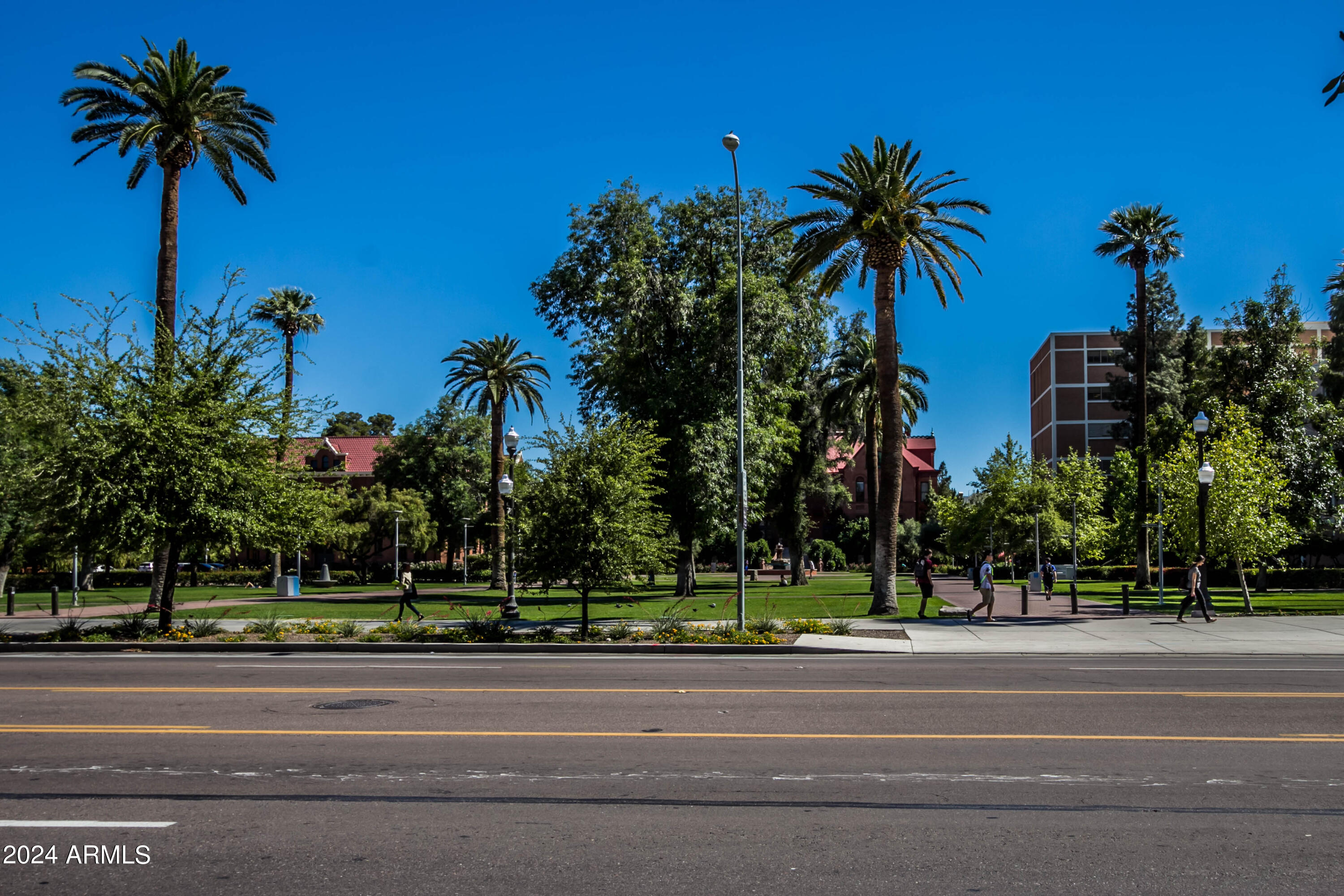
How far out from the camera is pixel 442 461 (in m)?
73.2

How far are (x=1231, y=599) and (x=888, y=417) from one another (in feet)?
58.6

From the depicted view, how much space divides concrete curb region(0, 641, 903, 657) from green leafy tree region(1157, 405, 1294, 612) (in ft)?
55.5

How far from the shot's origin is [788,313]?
36188 millimetres

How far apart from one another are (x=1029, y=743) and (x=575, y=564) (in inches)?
479

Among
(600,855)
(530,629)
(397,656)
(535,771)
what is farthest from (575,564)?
(600,855)

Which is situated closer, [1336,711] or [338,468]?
[1336,711]

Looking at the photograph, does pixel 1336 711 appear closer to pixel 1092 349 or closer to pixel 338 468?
pixel 338 468

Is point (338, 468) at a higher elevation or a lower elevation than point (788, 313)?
lower

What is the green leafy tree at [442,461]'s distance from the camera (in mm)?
72125

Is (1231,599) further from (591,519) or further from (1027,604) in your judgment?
(591,519)

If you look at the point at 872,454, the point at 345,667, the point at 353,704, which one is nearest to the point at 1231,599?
the point at 872,454

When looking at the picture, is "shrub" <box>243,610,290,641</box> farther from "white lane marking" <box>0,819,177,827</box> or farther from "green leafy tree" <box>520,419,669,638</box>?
"white lane marking" <box>0,819,177,827</box>

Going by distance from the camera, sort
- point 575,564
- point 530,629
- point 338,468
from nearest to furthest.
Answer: point 575,564
point 530,629
point 338,468

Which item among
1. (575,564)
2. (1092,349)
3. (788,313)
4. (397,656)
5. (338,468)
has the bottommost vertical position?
(397,656)
